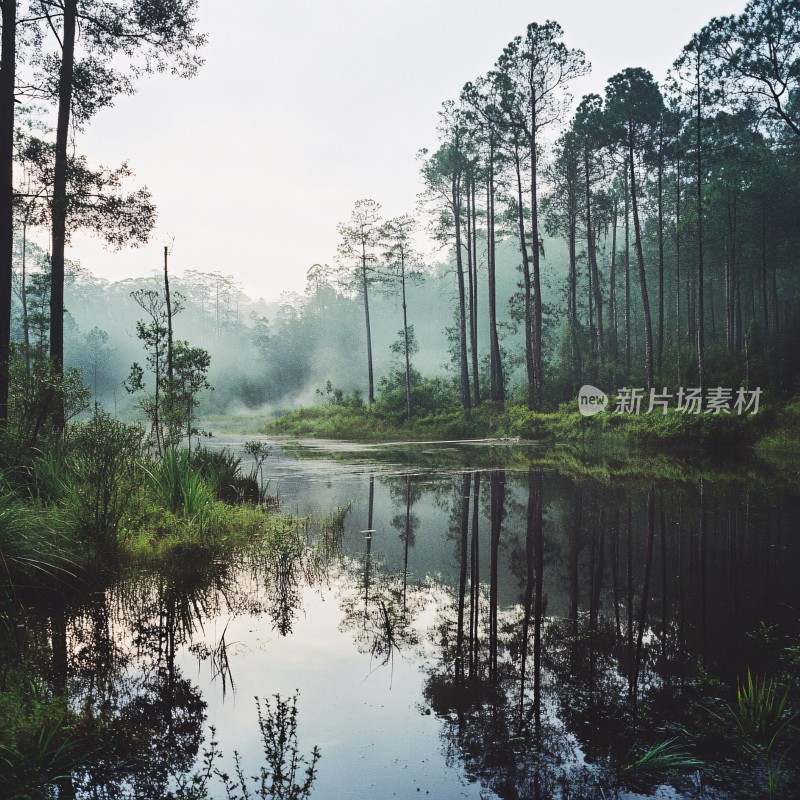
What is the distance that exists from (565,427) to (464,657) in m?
19.6

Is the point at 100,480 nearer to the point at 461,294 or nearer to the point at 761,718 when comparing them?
the point at 761,718

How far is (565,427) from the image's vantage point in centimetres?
2223

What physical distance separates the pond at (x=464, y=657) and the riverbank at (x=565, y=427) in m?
10.4

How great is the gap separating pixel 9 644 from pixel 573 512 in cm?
662

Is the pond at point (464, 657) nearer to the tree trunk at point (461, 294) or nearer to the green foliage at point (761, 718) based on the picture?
the green foliage at point (761, 718)

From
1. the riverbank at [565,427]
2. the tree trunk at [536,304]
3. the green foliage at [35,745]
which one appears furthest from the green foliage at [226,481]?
the tree trunk at [536,304]

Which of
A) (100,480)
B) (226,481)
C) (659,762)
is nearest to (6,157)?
(226,481)

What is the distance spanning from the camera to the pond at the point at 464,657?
2.46 meters

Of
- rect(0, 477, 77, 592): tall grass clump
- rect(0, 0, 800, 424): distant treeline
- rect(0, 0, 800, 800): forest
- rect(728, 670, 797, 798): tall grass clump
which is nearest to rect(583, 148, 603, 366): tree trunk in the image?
rect(0, 0, 800, 424): distant treeline

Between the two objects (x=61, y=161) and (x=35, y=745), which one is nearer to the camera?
(x=35, y=745)

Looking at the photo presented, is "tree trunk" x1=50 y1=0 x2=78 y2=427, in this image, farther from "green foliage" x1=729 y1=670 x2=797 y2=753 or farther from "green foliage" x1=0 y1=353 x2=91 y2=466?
"green foliage" x1=729 y1=670 x2=797 y2=753

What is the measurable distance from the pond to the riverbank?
10.4m

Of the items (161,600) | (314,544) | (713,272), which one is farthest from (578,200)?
(161,600)

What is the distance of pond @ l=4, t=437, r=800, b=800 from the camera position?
2.46 metres
